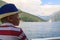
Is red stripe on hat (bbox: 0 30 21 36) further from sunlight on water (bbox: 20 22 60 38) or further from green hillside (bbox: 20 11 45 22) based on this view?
sunlight on water (bbox: 20 22 60 38)

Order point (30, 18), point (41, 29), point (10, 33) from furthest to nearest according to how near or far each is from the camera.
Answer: point (41, 29)
point (30, 18)
point (10, 33)

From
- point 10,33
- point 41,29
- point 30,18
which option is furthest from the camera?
point 41,29

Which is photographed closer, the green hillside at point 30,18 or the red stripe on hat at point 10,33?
the red stripe on hat at point 10,33

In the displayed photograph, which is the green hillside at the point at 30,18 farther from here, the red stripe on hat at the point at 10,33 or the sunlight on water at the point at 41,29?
the red stripe on hat at the point at 10,33

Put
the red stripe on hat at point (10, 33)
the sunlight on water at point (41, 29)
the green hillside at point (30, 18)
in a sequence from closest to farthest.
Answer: the red stripe on hat at point (10, 33) → the green hillside at point (30, 18) → the sunlight on water at point (41, 29)

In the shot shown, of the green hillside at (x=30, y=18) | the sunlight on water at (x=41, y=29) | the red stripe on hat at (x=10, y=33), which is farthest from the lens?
the sunlight on water at (x=41, y=29)

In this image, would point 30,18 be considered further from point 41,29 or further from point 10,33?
point 10,33

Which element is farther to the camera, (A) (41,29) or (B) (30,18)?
(A) (41,29)

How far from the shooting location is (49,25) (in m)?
2.42

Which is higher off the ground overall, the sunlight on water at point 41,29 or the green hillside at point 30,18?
the green hillside at point 30,18

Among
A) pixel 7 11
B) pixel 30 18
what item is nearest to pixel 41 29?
pixel 30 18

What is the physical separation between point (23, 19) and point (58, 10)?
0.58m

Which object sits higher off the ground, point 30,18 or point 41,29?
point 30,18

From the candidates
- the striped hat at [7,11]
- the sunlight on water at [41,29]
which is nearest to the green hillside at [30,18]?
the sunlight on water at [41,29]
